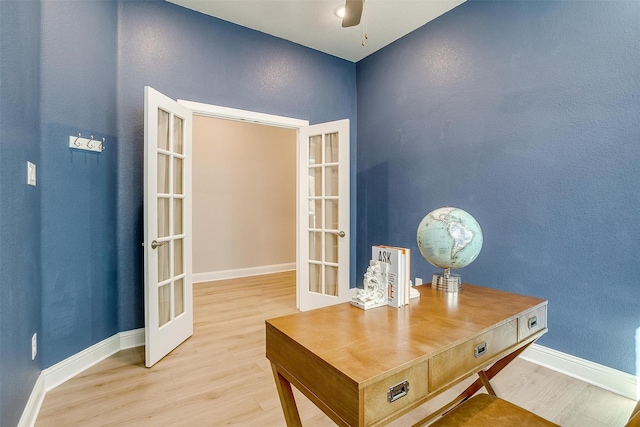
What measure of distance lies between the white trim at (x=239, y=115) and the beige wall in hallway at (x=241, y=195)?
1940 mm

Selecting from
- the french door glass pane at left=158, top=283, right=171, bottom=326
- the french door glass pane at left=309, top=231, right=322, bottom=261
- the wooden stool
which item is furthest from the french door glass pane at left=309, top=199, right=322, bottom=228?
the wooden stool

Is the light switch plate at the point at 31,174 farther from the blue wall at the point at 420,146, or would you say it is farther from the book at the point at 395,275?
the book at the point at 395,275

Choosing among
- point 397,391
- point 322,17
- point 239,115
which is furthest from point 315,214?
point 397,391

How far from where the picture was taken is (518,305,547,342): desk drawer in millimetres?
1328

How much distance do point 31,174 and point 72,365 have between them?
4.54 feet

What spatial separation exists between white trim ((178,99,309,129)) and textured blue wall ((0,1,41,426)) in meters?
1.22

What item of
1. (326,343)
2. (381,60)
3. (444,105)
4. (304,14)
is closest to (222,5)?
(304,14)

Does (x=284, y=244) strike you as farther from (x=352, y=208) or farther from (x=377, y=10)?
(x=377, y=10)

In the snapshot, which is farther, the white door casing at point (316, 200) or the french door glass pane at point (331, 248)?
the french door glass pane at point (331, 248)

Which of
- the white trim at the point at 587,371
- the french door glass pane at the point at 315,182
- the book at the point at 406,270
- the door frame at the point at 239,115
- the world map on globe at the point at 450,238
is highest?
the door frame at the point at 239,115

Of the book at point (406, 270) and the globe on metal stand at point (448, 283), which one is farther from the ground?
the book at point (406, 270)

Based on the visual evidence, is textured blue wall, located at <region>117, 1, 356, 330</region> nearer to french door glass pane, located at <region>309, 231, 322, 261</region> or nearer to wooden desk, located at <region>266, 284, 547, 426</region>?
french door glass pane, located at <region>309, 231, 322, 261</region>

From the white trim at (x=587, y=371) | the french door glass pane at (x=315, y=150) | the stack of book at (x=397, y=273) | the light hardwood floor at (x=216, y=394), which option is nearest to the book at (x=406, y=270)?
the stack of book at (x=397, y=273)

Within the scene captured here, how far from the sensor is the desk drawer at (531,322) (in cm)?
133
